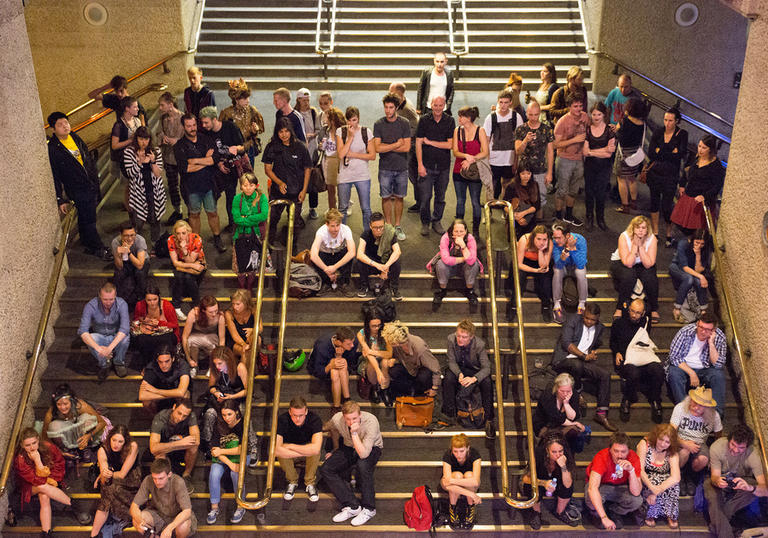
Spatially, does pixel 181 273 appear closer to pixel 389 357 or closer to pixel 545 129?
pixel 389 357

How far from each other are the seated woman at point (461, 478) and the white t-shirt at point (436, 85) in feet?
16.1

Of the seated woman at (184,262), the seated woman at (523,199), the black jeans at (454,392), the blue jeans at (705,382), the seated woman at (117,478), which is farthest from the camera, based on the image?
the seated woman at (523,199)

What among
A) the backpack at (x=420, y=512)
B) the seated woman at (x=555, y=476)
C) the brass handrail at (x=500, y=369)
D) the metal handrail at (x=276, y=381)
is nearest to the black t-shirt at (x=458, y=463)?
the brass handrail at (x=500, y=369)

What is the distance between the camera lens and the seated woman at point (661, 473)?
8.98 metres

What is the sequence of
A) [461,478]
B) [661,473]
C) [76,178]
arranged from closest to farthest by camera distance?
[461,478] < [661,473] < [76,178]

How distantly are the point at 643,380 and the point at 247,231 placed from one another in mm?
4462

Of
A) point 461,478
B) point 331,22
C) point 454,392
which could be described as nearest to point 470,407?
point 454,392

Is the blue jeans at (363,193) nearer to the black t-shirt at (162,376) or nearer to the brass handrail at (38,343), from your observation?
the black t-shirt at (162,376)

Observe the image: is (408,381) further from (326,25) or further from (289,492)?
(326,25)

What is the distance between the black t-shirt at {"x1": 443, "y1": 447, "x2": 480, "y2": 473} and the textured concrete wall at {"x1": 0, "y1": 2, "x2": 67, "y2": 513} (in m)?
4.40

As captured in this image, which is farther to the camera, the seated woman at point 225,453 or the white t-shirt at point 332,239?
the white t-shirt at point 332,239

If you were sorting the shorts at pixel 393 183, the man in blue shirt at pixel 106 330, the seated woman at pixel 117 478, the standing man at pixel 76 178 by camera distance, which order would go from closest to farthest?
1. the seated woman at pixel 117 478
2. the man in blue shirt at pixel 106 330
3. the standing man at pixel 76 178
4. the shorts at pixel 393 183

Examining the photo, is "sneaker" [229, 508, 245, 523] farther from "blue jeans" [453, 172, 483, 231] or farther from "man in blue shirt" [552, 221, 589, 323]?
"blue jeans" [453, 172, 483, 231]

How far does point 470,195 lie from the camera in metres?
11.4
